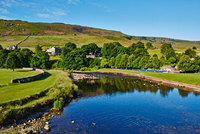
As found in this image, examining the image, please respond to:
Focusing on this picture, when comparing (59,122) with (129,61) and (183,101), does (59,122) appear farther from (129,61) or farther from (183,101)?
(129,61)

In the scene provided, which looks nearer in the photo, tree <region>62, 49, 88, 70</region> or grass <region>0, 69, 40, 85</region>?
grass <region>0, 69, 40, 85</region>

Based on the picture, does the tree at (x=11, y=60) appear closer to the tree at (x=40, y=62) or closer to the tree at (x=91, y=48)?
the tree at (x=40, y=62)

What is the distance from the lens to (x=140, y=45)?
16300 centimetres

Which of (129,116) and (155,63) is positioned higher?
(155,63)

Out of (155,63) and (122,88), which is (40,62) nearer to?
(122,88)

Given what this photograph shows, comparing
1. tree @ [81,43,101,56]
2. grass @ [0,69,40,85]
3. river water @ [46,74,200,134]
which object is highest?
tree @ [81,43,101,56]

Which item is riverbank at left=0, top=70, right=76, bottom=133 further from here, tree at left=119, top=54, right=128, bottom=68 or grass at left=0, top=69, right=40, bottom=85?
tree at left=119, top=54, right=128, bottom=68

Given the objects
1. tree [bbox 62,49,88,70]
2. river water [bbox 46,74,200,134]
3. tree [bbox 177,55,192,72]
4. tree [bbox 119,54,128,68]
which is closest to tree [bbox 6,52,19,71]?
tree [bbox 62,49,88,70]

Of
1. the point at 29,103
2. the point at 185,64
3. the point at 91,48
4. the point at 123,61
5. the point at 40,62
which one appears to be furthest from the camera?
the point at 91,48

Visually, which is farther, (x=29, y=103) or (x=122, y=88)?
(x=122, y=88)

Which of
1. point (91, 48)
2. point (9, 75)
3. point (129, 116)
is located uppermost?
point (91, 48)

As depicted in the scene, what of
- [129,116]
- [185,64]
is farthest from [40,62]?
[129,116]

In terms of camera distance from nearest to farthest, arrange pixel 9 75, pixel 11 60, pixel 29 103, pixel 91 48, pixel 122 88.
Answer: pixel 29 103
pixel 122 88
pixel 9 75
pixel 11 60
pixel 91 48

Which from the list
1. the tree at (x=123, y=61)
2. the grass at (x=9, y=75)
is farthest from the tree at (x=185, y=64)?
the grass at (x=9, y=75)
